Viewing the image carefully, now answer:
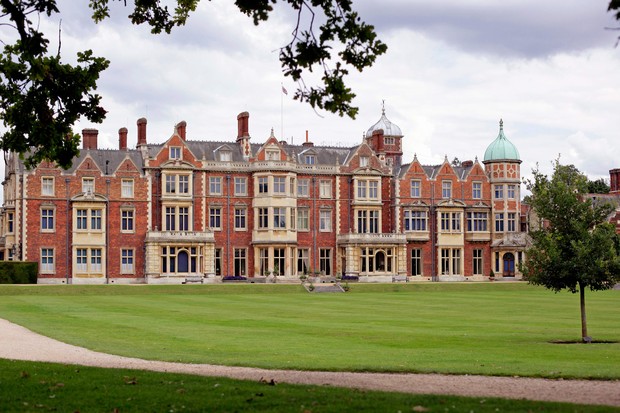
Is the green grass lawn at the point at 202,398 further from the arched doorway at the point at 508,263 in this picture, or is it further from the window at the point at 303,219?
the arched doorway at the point at 508,263

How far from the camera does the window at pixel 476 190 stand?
7469cm

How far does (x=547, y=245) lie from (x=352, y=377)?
12025 millimetres

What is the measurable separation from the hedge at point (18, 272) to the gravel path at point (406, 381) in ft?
127

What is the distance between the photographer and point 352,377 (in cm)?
1708

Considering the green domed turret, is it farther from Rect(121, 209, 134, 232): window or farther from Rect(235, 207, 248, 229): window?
Rect(121, 209, 134, 232): window

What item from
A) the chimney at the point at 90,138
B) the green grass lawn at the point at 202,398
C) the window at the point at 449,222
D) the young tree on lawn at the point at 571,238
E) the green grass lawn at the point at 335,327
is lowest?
the green grass lawn at the point at 335,327

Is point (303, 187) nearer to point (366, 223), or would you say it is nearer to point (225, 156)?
point (366, 223)

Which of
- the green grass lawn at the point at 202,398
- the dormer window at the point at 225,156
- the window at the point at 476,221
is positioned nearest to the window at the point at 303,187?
the dormer window at the point at 225,156

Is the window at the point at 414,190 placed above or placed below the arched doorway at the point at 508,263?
above

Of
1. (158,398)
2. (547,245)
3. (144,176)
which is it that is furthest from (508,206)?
(158,398)

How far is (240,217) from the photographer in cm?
6812

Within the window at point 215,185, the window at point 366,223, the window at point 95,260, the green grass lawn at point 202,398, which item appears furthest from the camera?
the window at point 366,223

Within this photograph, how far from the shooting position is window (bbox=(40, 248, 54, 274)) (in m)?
63.1

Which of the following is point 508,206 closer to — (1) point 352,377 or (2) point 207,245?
(2) point 207,245
